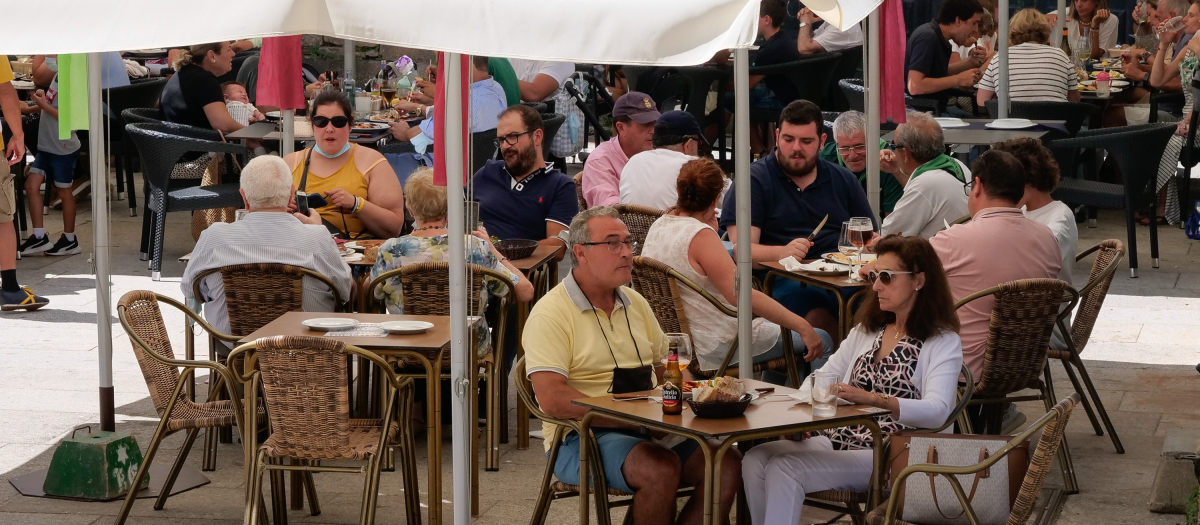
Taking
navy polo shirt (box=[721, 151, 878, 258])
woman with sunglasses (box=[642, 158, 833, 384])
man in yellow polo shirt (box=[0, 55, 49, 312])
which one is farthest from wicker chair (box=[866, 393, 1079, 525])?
man in yellow polo shirt (box=[0, 55, 49, 312])

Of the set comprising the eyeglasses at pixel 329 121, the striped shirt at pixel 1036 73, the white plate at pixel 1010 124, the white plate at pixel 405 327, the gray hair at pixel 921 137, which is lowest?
the white plate at pixel 405 327

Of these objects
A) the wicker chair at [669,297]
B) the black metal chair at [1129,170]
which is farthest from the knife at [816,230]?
the black metal chair at [1129,170]

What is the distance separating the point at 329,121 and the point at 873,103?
8.45 feet

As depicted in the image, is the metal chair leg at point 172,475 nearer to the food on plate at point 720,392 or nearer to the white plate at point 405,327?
the white plate at point 405,327

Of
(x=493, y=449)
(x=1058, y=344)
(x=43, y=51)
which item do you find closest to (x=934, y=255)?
(x=1058, y=344)

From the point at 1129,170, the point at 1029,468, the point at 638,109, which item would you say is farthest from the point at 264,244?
the point at 1129,170

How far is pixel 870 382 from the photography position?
14.0 ft

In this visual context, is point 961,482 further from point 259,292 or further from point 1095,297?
point 259,292

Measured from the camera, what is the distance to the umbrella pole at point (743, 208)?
4746 mm

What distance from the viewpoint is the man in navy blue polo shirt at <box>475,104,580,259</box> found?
6.59 meters

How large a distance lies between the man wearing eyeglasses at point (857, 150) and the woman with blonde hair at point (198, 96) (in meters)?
4.49

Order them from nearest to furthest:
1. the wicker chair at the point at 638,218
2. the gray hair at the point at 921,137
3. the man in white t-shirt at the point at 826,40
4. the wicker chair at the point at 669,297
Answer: the wicker chair at the point at 669,297
the gray hair at the point at 921,137
the wicker chair at the point at 638,218
the man in white t-shirt at the point at 826,40

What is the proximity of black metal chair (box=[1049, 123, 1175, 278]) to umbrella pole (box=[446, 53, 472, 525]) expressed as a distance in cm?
581

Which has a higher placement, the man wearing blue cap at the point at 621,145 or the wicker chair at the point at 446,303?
the man wearing blue cap at the point at 621,145
